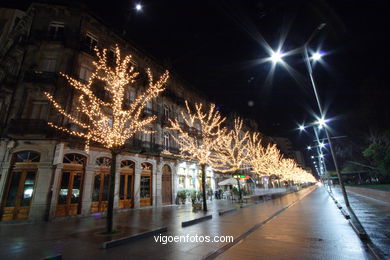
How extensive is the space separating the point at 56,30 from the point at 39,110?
7.31m

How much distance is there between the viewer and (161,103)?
2198 cm

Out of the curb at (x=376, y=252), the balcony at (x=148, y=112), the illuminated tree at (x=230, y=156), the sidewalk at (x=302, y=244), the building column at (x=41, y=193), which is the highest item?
the balcony at (x=148, y=112)

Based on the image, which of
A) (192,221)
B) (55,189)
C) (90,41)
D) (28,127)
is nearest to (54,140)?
(28,127)

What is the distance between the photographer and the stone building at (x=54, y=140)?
38.4 ft

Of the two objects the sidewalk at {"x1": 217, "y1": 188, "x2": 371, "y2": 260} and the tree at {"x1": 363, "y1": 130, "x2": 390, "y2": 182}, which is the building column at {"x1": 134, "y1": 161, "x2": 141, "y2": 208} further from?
the tree at {"x1": 363, "y1": 130, "x2": 390, "y2": 182}

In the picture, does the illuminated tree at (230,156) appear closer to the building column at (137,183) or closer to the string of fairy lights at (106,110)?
the building column at (137,183)

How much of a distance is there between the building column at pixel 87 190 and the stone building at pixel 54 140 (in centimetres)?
6

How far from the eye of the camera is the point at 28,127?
40.1ft

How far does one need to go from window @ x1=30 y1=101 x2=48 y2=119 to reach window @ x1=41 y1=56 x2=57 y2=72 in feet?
9.52

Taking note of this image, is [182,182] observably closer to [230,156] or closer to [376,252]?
[230,156]

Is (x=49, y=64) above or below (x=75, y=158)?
above

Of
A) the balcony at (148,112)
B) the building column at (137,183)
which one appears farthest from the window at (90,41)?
the building column at (137,183)

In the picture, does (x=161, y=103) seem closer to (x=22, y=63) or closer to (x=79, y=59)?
(x=79, y=59)

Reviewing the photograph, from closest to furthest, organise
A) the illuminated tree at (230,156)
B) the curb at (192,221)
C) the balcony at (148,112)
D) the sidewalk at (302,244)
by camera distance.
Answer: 1. the sidewalk at (302,244)
2. the curb at (192,221)
3. the balcony at (148,112)
4. the illuminated tree at (230,156)
